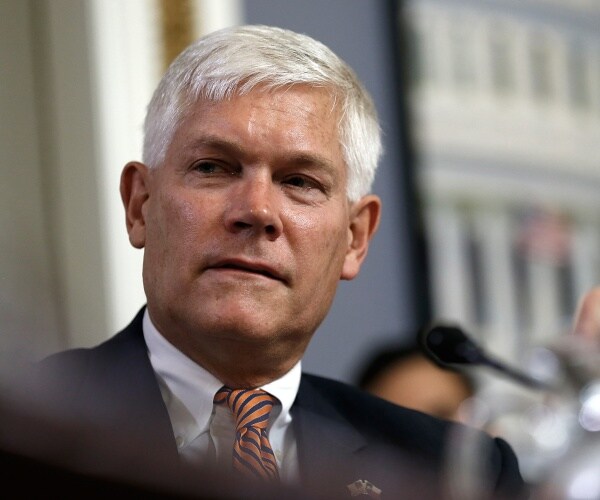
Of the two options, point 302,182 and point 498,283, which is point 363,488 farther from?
point 498,283

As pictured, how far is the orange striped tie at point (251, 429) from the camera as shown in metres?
1.31

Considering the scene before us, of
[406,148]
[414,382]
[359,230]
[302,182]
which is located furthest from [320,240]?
[406,148]

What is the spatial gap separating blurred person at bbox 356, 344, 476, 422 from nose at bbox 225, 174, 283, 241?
3.91 ft

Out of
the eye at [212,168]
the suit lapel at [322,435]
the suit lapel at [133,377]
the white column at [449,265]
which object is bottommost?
the white column at [449,265]

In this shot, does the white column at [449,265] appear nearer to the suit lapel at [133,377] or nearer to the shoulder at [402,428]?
the shoulder at [402,428]

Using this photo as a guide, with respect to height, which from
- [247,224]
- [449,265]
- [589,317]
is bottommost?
[449,265]

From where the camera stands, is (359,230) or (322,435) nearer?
(322,435)

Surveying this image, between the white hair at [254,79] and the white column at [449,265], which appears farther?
the white column at [449,265]

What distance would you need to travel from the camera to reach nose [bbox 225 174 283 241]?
1355 millimetres

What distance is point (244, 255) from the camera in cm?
136

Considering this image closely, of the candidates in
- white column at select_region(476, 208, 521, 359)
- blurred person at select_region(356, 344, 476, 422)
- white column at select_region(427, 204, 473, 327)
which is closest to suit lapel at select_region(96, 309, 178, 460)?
blurred person at select_region(356, 344, 476, 422)

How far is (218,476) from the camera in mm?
629

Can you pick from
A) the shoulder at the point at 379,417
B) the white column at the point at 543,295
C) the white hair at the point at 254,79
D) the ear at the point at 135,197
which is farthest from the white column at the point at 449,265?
the ear at the point at 135,197

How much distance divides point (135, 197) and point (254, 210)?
0.24 metres
